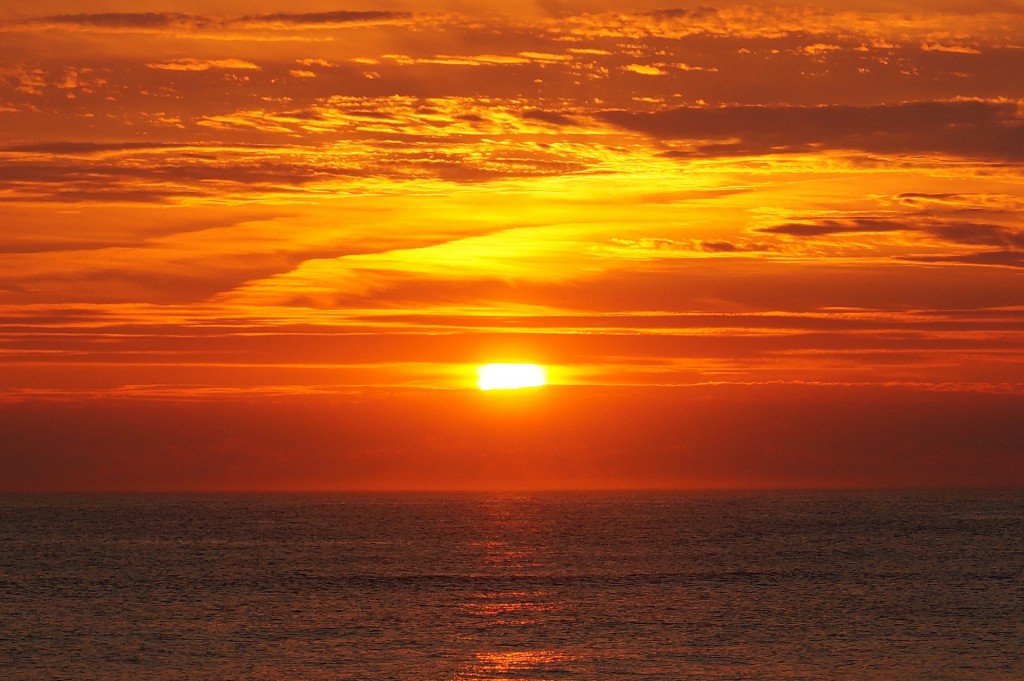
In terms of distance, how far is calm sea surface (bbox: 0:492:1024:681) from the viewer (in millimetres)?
63031

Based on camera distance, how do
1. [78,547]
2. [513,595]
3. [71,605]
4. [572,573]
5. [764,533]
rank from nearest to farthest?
[71,605]
[513,595]
[572,573]
[78,547]
[764,533]

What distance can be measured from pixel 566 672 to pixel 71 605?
42043mm

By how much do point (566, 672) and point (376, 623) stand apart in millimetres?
20604

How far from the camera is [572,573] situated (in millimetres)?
111375

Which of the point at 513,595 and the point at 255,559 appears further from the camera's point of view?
the point at 255,559

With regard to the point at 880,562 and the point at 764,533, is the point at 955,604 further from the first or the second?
the point at 764,533

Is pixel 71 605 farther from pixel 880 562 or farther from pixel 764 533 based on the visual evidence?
pixel 764 533

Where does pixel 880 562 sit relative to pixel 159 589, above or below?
above

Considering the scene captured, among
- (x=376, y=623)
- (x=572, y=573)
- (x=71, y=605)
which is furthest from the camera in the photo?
(x=572, y=573)

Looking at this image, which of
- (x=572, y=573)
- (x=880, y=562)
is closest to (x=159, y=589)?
(x=572, y=573)

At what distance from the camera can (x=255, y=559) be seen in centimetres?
13088

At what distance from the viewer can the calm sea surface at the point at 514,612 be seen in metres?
63.0

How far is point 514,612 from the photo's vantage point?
8288cm

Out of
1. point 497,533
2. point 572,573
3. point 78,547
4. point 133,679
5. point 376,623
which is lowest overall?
point 133,679
